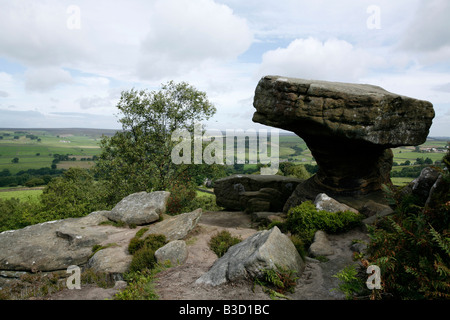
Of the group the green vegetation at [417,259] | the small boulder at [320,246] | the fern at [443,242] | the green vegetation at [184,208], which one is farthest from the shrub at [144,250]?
the fern at [443,242]

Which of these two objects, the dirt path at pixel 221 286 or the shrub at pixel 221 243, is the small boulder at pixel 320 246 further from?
the shrub at pixel 221 243

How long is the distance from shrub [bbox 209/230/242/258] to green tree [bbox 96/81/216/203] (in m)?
13.4

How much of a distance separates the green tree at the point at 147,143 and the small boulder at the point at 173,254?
571 inches

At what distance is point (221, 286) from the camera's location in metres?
8.79

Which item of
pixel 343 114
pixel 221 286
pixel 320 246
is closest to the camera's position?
pixel 221 286

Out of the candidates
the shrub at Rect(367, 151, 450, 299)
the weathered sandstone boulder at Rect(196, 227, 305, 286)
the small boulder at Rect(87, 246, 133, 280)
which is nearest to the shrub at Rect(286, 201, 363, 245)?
the weathered sandstone boulder at Rect(196, 227, 305, 286)

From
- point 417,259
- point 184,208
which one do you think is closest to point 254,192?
point 184,208

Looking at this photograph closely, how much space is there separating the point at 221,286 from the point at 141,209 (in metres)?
11.7

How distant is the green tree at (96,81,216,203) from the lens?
2706 centimetres

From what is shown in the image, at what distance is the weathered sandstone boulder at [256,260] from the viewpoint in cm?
880

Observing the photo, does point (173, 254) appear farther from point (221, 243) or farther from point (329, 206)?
point (329, 206)

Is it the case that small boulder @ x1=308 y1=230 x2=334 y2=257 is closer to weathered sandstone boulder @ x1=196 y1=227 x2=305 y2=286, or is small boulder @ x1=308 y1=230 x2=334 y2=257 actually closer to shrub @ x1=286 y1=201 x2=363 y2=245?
shrub @ x1=286 y1=201 x2=363 y2=245

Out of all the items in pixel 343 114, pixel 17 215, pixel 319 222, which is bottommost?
pixel 17 215
